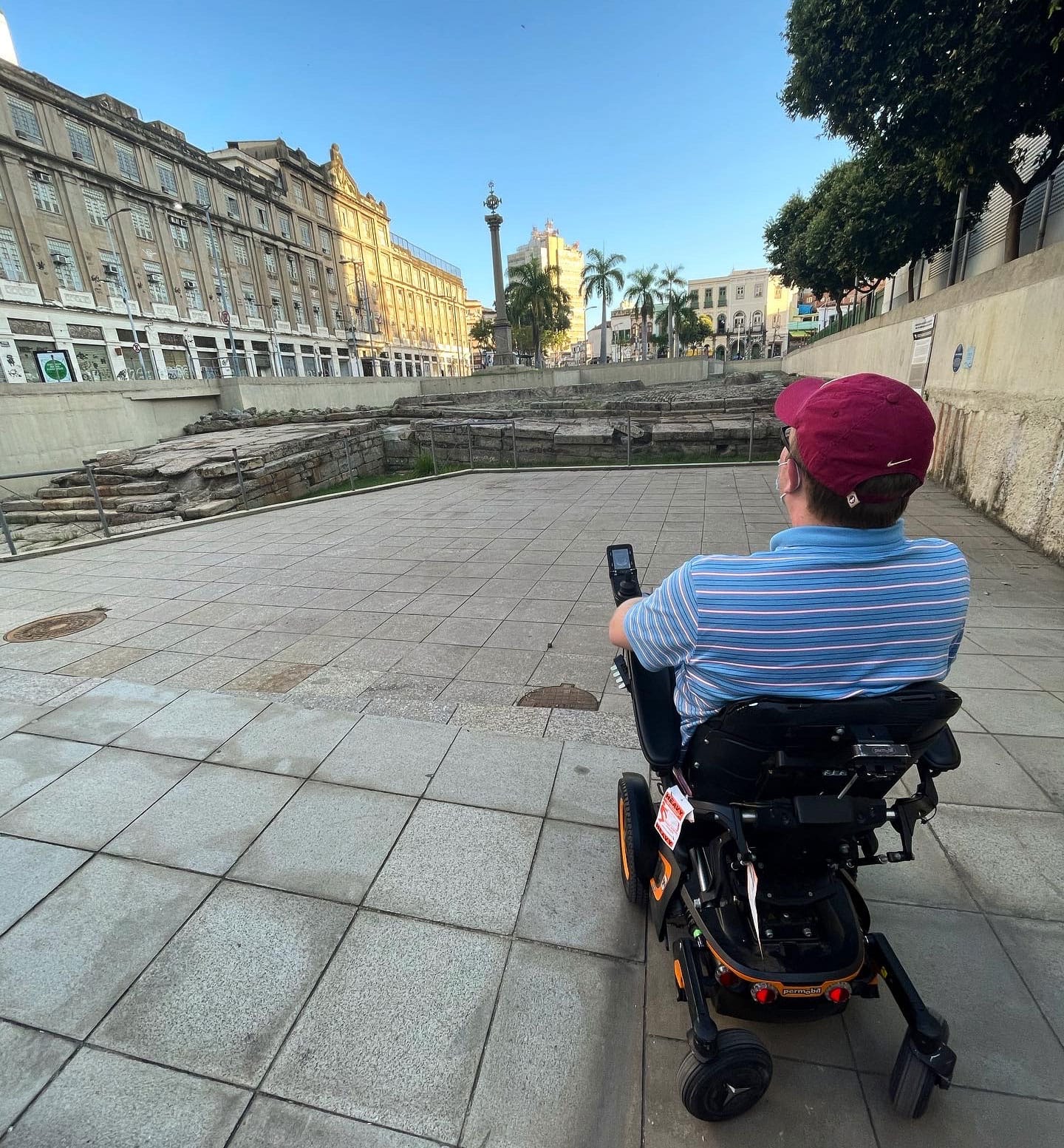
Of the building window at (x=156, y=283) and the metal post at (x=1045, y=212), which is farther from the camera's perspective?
the building window at (x=156, y=283)

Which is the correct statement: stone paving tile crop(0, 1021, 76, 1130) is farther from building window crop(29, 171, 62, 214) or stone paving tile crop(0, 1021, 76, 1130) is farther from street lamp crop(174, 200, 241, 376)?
street lamp crop(174, 200, 241, 376)

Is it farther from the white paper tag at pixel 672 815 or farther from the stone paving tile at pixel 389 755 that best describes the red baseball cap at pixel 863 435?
the stone paving tile at pixel 389 755

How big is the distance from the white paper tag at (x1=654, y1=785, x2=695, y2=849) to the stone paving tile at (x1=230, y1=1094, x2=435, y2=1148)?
95 centimetres

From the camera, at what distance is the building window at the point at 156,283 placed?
34.4 meters

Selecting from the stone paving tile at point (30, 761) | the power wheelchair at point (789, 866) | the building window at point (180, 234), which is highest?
the building window at point (180, 234)

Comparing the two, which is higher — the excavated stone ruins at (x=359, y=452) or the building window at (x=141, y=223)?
the building window at (x=141, y=223)

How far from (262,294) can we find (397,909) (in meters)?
52.1

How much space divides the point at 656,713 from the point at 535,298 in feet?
158

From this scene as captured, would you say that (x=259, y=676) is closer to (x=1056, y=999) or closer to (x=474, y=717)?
(x=474, y=717)

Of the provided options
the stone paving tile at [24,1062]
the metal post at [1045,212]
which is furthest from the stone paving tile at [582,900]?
the metal post at [1045,212]

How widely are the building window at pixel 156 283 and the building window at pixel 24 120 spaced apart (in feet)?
22.2

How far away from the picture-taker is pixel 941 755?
1.40 metres

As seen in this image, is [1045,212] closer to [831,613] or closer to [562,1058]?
[831,613]

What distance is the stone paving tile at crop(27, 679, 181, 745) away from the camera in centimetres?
333
